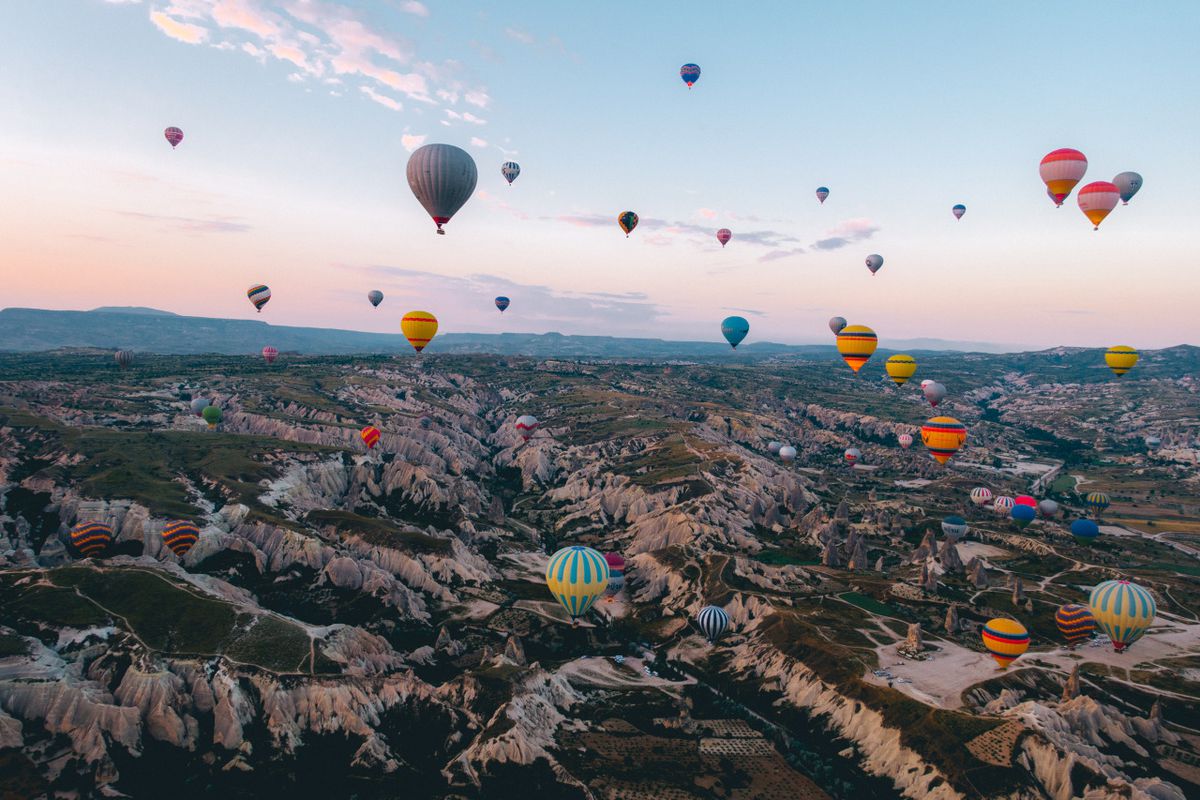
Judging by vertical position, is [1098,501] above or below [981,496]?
above

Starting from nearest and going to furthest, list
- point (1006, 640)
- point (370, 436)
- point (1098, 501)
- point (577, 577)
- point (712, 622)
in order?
point (1006, 640) < point (577, 577) < point (712, 622) < point (1098, 501) < point (370, 436)

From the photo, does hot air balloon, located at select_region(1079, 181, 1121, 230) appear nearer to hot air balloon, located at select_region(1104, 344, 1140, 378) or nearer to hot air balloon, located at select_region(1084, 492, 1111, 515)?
hot air balloon, located at select_region(1104, 344, 1140, 378)

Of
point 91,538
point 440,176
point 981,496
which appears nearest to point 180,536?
point 91,538

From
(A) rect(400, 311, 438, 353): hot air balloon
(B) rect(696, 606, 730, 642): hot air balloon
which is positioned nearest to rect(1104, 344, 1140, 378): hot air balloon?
(B) rect(696, 606, 730, 642): hot air balloon

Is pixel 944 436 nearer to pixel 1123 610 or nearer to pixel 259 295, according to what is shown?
pixel 1123 610

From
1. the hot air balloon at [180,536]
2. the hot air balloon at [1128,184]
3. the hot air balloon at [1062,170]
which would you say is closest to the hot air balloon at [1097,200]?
the hot air balloon at [1062,170]

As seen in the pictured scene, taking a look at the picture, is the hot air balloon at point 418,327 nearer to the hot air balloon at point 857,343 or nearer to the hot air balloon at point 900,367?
the hot air balloon at point 857,343

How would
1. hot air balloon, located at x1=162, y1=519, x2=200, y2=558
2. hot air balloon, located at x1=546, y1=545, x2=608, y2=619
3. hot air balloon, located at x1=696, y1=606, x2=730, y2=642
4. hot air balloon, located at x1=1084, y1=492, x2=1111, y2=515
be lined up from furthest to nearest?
hot air balloon, located at x1=1084, y1=492, x2=1111, y2=515 → hot air balloon, located at x1=696, y1=606, x2=730, y2=642 → hot air balloon, located at x1=162, y1=519, x2=200, y2=558 → hot air balloon, located at x1=546, y1=545, x2=608, y2=619

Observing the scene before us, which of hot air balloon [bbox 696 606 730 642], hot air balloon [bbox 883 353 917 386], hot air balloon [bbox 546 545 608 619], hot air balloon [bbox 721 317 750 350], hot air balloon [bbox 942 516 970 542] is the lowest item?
hot air balloon [bbox 696 606 730 642]
